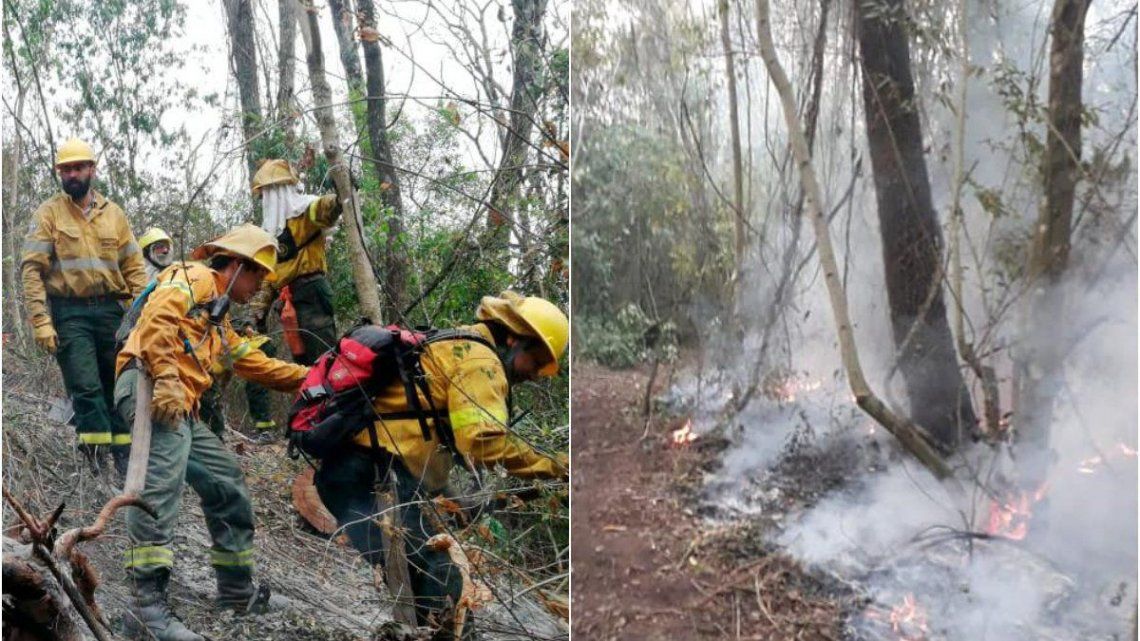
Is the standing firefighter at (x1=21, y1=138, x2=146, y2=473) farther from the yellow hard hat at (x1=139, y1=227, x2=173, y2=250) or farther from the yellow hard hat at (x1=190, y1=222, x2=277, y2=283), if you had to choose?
the yellow hard hat at (x1=190, y1=222, x2=277, y2=283)

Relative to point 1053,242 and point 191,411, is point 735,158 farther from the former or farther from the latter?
point 191,411

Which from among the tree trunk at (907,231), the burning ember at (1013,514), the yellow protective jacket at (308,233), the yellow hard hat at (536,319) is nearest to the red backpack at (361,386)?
the yellow hard hat at (536,319)

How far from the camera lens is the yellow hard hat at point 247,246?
2.92 meters

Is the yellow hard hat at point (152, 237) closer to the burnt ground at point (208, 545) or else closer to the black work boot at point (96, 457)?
the burnt ground at point (208, 545)

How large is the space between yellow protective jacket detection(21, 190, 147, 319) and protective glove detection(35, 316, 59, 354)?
2cm

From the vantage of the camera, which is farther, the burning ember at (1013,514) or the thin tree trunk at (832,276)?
the thin tree trunk at (832,276)

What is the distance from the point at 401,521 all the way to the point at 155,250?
1076 millimetres

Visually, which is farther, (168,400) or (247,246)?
(247,246)

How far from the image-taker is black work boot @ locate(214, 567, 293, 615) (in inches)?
114

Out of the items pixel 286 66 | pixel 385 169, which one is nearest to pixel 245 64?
pixel 286 66

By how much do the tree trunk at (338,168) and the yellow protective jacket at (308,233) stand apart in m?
0.04

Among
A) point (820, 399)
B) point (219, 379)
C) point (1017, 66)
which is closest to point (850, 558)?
point (820, 399)

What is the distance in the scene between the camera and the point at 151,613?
2.81m

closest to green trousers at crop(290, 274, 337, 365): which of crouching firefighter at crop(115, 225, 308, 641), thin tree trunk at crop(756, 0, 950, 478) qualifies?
crouching firefighter at crop(115, 225, 308, 641)
